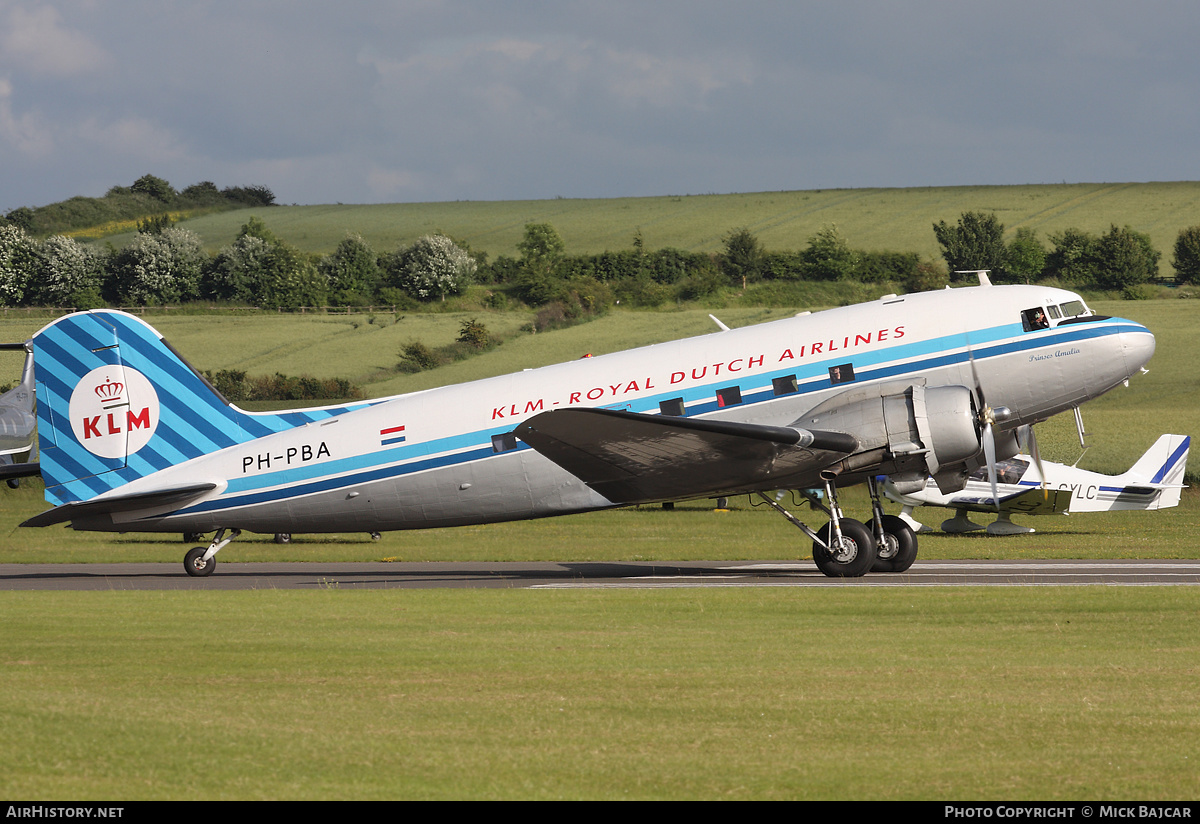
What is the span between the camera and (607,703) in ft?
31.6

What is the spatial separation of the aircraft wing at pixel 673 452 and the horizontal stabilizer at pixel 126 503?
7325mm

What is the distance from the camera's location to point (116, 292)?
3767 inches

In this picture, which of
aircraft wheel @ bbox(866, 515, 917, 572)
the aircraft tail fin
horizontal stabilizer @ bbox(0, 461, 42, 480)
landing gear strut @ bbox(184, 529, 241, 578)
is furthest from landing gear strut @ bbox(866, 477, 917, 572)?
horizontal stabilizer @ bbox(0, 461, 42, 480)

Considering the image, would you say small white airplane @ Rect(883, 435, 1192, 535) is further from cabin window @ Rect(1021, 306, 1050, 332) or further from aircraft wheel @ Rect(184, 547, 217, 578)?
aircraft wheel @ Rect(184, 547, 217, 578)

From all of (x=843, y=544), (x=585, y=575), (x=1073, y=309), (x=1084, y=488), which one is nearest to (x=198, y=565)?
(x=585, y=575)

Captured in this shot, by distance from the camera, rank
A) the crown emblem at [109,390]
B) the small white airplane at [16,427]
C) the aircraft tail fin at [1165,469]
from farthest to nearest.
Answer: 1. the small white airplane at [16,427]
2. the aircraft tail fin at [1165,469]
3. the crown emblem at [109,390]

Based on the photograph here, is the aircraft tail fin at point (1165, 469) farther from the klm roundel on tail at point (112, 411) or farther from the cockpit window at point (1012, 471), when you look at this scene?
the klm roundel on tail at point (112, 411)

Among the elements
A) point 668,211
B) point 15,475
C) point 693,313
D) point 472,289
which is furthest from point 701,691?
point 668,211

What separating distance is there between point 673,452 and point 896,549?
499cm

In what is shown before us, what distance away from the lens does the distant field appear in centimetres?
10875

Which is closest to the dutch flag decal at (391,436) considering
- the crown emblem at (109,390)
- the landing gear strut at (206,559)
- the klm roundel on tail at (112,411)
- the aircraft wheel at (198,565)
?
the klm roundel on tail at (112,411)

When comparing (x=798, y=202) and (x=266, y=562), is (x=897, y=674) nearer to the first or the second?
(x=266, y=562)

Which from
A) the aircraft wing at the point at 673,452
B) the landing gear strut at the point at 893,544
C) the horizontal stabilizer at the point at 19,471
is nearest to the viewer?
the aircraft wing at the point at 673,452

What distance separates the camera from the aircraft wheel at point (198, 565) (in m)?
24.1
